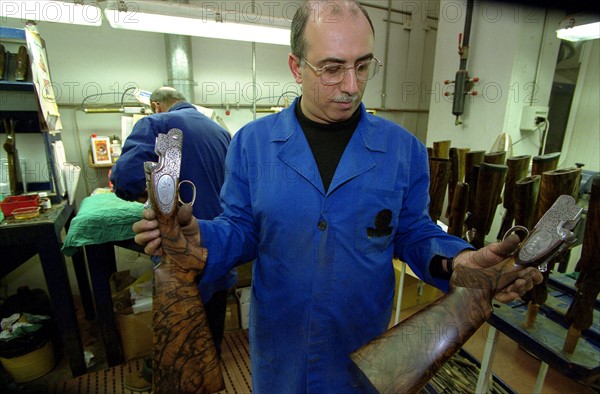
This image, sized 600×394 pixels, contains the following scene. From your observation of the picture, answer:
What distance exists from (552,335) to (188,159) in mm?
1918

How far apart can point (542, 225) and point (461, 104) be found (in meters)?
2.65

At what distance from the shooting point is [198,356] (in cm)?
90

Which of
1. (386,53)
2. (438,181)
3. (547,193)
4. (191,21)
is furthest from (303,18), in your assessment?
(386,53)

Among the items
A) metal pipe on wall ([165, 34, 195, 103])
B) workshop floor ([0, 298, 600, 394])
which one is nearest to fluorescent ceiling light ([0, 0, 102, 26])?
metal pipe on wall ([165, 34, 195, 103])

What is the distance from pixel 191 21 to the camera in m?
2.31

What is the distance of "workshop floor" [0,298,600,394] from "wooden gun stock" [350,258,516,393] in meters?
1.69

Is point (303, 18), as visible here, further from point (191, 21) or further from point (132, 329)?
point (132, 329)

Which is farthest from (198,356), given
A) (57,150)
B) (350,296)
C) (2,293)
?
(2,293)

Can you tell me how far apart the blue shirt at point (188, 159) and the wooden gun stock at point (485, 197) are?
4.67 feet

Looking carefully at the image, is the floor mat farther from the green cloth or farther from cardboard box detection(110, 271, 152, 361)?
the green cloth

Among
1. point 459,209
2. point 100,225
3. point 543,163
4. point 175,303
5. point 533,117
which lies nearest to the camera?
point 175,303

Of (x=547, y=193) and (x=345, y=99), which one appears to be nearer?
(x=345, y=99)

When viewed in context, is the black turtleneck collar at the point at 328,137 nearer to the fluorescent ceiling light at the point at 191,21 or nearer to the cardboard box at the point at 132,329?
the fluorescent ceiling light at the point at 191,21

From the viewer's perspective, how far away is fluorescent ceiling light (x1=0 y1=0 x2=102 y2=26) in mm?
1970
